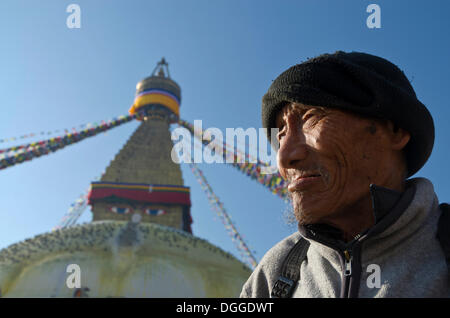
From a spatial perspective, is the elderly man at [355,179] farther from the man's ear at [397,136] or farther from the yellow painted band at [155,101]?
the yellow painted band at [155,101]

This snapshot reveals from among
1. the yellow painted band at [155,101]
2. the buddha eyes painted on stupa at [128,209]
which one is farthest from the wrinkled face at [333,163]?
the yellow painted band at [155,101]

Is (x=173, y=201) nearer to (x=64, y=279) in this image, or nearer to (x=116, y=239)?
(x=116, y=239)

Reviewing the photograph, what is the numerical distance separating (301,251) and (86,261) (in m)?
9.40

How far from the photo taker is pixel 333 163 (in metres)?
1.35

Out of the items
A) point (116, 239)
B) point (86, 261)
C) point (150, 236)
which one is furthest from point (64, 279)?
point (150, 236)

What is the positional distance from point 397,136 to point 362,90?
0.24m

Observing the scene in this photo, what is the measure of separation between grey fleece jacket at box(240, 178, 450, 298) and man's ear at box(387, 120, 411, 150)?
147mm

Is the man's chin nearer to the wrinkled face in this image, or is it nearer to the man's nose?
the wrinkled face

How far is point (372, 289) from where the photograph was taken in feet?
3.89

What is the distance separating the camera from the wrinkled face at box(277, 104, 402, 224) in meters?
1.33

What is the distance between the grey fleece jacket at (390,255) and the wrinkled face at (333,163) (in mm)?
87

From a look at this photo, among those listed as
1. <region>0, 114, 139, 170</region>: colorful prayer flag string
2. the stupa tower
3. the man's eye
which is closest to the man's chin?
the man's eye

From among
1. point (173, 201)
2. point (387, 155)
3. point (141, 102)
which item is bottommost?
point (387, 155)

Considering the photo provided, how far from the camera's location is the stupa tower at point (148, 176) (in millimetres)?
16125
